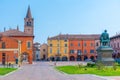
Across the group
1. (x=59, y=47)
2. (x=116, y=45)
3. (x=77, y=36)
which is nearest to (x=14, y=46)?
(x=116, y=45)

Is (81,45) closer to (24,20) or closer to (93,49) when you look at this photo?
(93,49)

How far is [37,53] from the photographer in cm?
15875

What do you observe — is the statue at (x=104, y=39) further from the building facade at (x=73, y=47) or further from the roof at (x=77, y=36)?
the roof at (x=77, y=36)

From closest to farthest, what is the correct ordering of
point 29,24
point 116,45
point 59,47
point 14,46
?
point 14,46, point 116,45, point 29,24, point 59,47

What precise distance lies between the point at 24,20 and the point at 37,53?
37.1 meters

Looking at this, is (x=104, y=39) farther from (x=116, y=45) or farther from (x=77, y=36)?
(x=77, y=36)

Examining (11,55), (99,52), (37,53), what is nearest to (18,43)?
(11,55)

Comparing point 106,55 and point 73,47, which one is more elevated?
point 73,47

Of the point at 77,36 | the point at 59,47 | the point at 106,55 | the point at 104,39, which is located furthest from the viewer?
the point at 77,36

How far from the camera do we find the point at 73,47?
12600 cm

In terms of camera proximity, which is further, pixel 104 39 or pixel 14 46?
pixel 14 46

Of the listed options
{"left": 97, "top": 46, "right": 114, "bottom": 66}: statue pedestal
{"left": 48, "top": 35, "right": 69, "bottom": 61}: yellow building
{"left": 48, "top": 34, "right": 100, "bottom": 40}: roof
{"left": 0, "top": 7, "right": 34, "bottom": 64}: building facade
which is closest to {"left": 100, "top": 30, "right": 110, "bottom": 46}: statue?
{"left": 97, "top": 46, "right": 114, "bottom": 66}: statue pedestal

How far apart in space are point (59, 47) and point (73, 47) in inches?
213

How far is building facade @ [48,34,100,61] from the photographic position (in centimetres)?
12575
